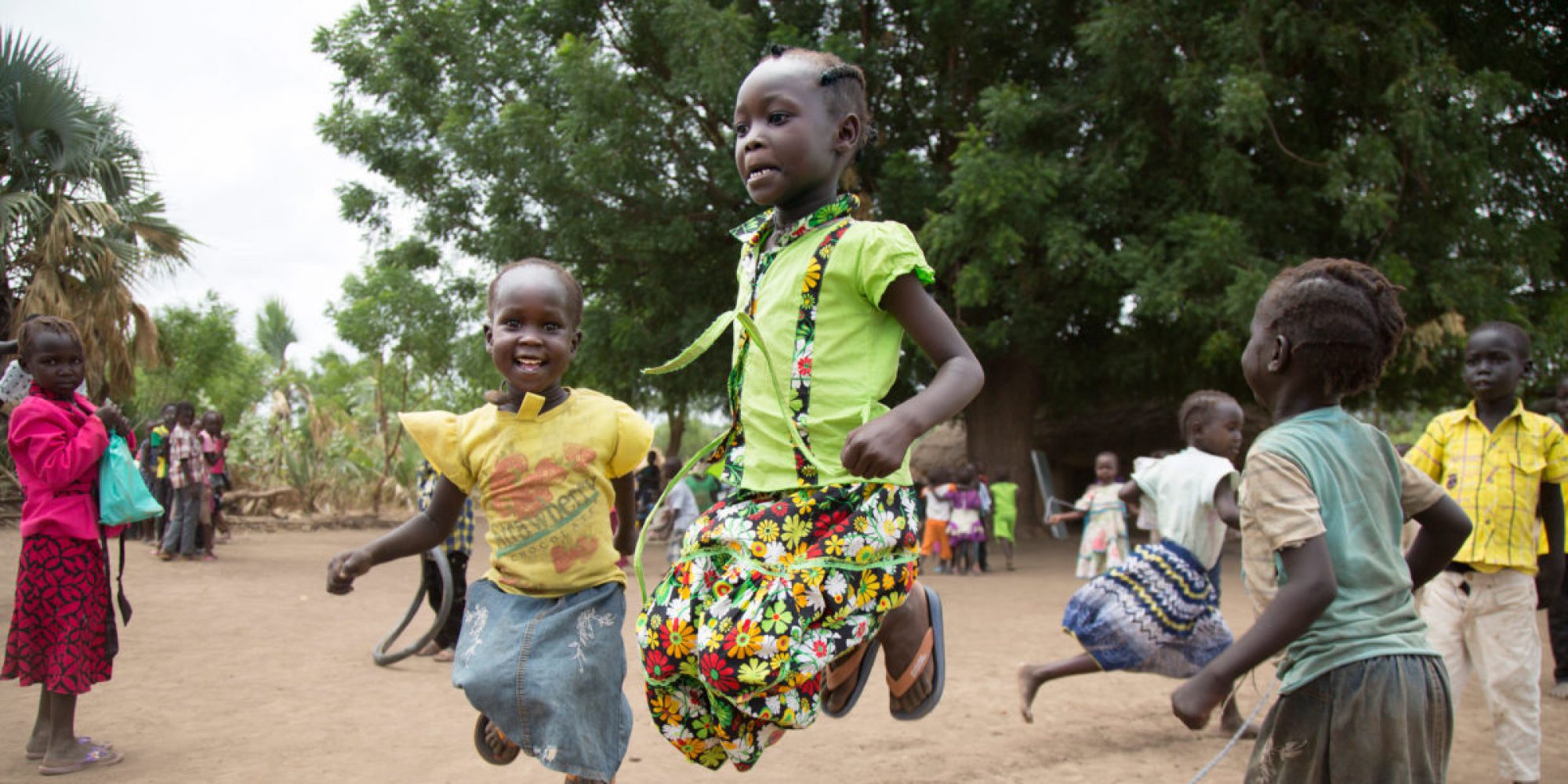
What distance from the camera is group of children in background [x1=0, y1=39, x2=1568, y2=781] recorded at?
88.4 inches

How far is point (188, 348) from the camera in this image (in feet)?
84.9

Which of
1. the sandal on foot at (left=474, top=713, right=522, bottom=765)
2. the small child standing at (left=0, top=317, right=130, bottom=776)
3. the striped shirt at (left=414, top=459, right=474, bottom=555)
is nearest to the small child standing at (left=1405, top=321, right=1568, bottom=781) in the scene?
the sandal on foot at (left=474, top=713, right=522, bottom=765)

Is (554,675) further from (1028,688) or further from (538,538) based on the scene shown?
(1028,688)

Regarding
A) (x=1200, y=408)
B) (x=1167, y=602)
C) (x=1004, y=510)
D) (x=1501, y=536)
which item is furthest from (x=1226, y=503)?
(x=1004, y=510)

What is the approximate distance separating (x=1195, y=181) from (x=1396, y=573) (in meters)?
11.8

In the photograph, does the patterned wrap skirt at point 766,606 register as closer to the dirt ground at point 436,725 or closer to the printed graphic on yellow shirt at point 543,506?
the printed graphic on yellow shirt at point 543,506

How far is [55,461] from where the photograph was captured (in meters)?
4.32

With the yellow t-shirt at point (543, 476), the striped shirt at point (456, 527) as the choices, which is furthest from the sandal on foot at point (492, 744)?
the striped shirt at point (456, 527)

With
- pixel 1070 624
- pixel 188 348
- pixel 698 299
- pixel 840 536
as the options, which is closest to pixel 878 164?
pixel 698 299

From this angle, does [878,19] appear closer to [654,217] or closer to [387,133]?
[654,217]

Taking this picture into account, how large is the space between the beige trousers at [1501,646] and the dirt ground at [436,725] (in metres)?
0.35

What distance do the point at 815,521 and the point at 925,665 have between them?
0.65 m

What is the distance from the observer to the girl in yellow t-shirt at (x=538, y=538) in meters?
2.99

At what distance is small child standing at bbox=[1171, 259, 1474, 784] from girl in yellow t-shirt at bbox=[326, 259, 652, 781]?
64.5 inches
